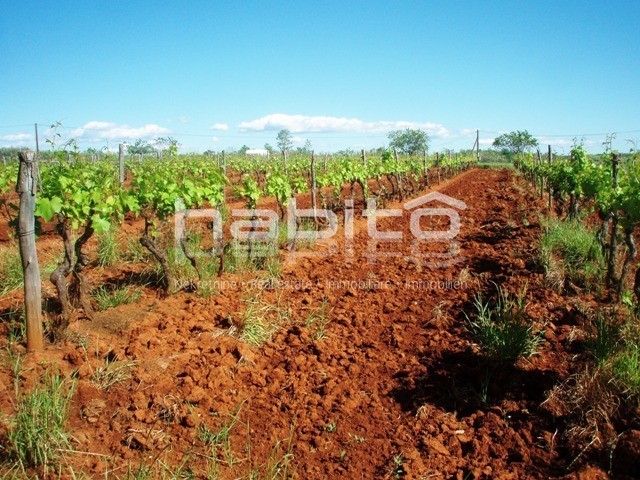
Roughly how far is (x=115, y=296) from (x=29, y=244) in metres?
1.44

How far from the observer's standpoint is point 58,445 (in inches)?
111

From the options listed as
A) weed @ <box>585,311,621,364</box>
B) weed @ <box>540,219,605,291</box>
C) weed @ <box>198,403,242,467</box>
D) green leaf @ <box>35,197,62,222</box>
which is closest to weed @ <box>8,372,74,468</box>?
weed @ <box>198,403,242,467</box>

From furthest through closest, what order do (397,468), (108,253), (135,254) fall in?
(135,254)
(108,253)
(397,468)

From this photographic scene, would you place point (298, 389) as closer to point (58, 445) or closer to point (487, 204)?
point (58, 445)

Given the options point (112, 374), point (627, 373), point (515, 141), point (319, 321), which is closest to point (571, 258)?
point (627, 373)

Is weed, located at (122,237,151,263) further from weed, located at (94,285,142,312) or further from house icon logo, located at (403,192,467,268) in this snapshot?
house icon logo, located at (403,192,467,268)

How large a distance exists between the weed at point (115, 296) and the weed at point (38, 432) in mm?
2061

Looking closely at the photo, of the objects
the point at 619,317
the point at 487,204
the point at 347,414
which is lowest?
the point at 347,414

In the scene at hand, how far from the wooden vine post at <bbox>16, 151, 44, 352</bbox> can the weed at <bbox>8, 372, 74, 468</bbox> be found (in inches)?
40.5

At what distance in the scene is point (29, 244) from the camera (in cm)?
381

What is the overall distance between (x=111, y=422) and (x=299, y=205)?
1093 centimetres

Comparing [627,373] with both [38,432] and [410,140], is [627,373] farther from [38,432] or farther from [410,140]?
[410,140]

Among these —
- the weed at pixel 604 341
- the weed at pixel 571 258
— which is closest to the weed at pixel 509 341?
the weed at pixel 604 341

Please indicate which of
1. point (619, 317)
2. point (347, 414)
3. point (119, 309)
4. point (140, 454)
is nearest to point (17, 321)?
point (119, 309)
